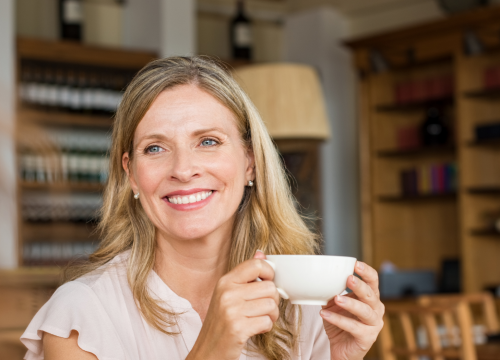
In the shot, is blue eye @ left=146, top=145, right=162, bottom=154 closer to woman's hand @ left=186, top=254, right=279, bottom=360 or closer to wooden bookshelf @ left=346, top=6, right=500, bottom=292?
woman's hand @ left=186, top=254, right=279, bottom=360

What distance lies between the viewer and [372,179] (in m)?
5.52

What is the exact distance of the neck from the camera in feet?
4.17

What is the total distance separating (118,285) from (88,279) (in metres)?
0.05

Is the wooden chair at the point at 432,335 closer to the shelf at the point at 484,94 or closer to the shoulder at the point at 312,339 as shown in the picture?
the shoulder at the point at 312,339

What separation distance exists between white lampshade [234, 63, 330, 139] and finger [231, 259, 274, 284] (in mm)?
2280

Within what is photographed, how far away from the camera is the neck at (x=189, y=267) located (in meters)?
1.27

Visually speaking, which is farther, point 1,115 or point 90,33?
point 90,33

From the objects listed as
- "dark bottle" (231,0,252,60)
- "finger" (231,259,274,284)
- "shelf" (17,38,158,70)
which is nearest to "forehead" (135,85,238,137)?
"finger" (231,259,274,284)

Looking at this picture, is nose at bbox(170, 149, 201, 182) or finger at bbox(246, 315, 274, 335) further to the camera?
nose at bbox(170, 149, 201, 182)

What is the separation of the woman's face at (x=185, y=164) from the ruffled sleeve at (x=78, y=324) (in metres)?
0.19

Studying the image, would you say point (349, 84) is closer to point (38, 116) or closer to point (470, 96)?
point (470, 96)

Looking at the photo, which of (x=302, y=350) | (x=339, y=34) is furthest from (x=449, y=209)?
(x=302, y=350)

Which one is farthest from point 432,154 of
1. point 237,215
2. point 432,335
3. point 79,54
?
point 237,215

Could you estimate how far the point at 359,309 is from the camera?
975 millimetres
